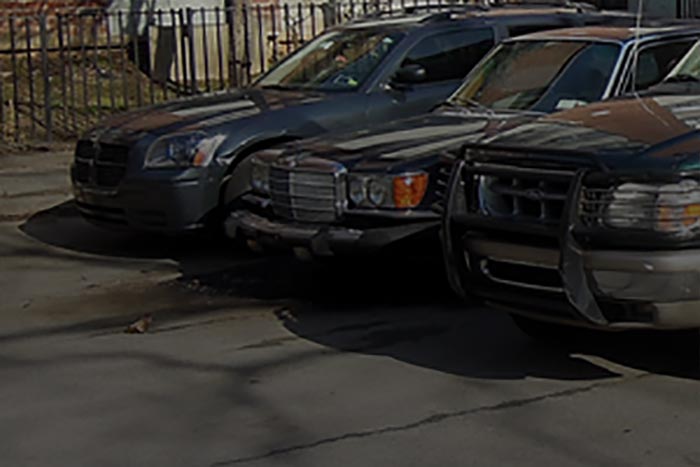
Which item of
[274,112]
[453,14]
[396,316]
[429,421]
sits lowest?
[396,316]

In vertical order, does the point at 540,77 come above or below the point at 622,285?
above

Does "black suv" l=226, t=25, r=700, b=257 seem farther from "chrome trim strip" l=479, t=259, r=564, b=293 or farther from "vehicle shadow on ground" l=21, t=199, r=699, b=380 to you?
"chrome trim strip" l=479, t=259, r=564, b=293

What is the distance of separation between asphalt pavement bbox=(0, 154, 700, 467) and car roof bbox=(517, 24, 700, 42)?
1.84 metres

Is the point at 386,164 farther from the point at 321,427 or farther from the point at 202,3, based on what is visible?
the point at 202,3

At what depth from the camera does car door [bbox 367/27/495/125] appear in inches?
393

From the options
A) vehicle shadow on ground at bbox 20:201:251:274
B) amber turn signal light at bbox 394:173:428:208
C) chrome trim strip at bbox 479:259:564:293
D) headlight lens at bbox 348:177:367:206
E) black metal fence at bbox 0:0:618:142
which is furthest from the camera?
black metal fence at bbox 0:0:618:142

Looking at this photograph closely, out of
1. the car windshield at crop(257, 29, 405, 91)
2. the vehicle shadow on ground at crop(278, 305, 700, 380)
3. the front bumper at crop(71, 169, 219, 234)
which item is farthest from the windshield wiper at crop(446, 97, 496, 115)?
the front bumper at crop(71, 169, 219, 234)

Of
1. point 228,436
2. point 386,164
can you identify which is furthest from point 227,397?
point 386,164

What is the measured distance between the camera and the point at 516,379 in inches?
262

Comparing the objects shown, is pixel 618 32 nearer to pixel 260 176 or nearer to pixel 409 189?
pixel 409 189

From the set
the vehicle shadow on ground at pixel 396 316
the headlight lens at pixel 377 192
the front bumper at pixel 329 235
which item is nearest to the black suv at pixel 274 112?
the vehicle shadow on ground at pixel 396 316

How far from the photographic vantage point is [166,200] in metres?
9.63

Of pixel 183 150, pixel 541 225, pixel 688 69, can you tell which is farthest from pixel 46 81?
pixel 541 225

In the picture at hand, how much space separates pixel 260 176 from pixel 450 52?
2388 mm
